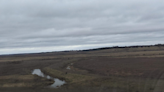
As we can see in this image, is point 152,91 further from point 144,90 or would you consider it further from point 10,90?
point 10,90

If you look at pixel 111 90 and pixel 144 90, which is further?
pixel 111 90

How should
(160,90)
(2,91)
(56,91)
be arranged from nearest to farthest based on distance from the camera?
(160,90) → (56,91) → (2,91)

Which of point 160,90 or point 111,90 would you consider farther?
point 111,90

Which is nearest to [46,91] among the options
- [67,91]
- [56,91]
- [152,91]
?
[56,91]

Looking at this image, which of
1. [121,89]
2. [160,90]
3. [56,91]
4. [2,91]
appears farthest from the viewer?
[2,91]

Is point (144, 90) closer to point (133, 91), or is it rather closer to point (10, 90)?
point (133, 91)

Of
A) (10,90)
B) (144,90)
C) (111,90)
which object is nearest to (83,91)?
(111,90)

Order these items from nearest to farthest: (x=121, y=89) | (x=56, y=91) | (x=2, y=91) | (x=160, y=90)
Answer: (x=160, y=90) → (x=121, y=89) → (x=56, y=91) → (x=2, y=91)

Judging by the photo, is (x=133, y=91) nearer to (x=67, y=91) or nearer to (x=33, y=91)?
(x=67, y=91)

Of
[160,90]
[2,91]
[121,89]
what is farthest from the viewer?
[2,91]
